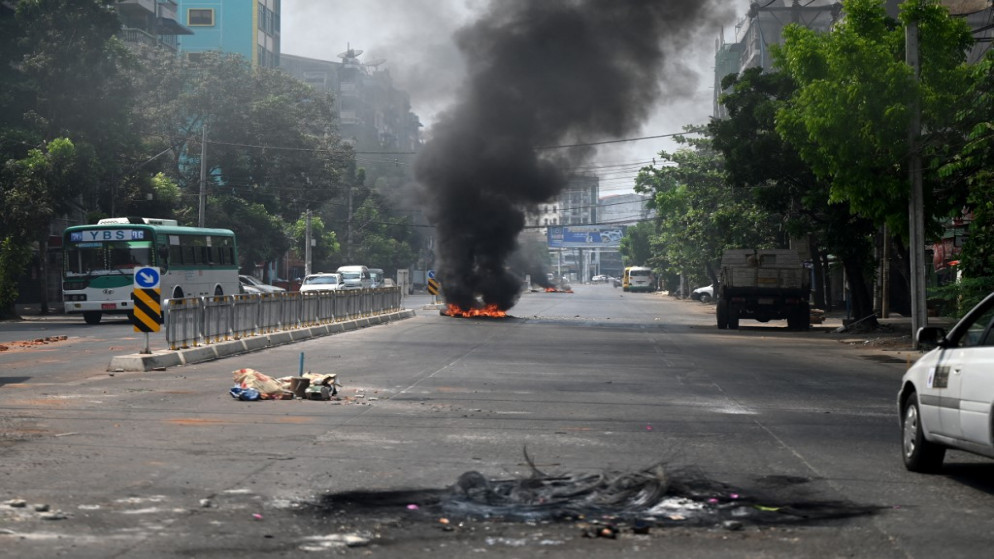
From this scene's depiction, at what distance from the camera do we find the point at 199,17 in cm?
8794

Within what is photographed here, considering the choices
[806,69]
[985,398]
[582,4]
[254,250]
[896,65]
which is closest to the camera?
[985,398]

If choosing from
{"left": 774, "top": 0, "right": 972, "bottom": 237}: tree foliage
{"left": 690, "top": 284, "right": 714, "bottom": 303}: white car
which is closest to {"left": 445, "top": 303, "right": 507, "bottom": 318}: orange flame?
{"left": 774, "top": 0, "right": 972, "bottom": 237}: tree foliage

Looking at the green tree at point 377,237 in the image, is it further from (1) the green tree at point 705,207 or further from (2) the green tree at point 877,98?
(2) the green tree at point 877,98

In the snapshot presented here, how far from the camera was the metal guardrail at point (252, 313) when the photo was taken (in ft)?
66.8

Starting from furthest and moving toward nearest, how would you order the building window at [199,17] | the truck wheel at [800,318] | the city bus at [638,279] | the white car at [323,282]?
the city bus at [638,279] < the building window at [199,17] < the white car at [323,282] < the truck wheel at [800,318]

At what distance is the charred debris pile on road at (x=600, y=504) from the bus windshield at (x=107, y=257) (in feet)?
95.4

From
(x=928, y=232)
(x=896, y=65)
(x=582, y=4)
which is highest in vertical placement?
(x=582, y=4)

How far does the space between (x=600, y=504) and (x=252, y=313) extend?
18.5 meters

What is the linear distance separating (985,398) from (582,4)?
32.4 meters

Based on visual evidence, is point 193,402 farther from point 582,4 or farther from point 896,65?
point 582,4

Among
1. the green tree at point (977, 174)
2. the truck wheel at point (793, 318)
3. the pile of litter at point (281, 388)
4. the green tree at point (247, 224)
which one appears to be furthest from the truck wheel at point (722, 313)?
the green tree at point (247, 224)

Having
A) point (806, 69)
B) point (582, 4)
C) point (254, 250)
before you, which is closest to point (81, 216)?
point (254, 250)

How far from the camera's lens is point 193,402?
13266mm

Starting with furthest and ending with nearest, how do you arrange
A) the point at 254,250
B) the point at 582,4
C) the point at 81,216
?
the point at 254,250 < the point at 81,216 < the point at 582,4
